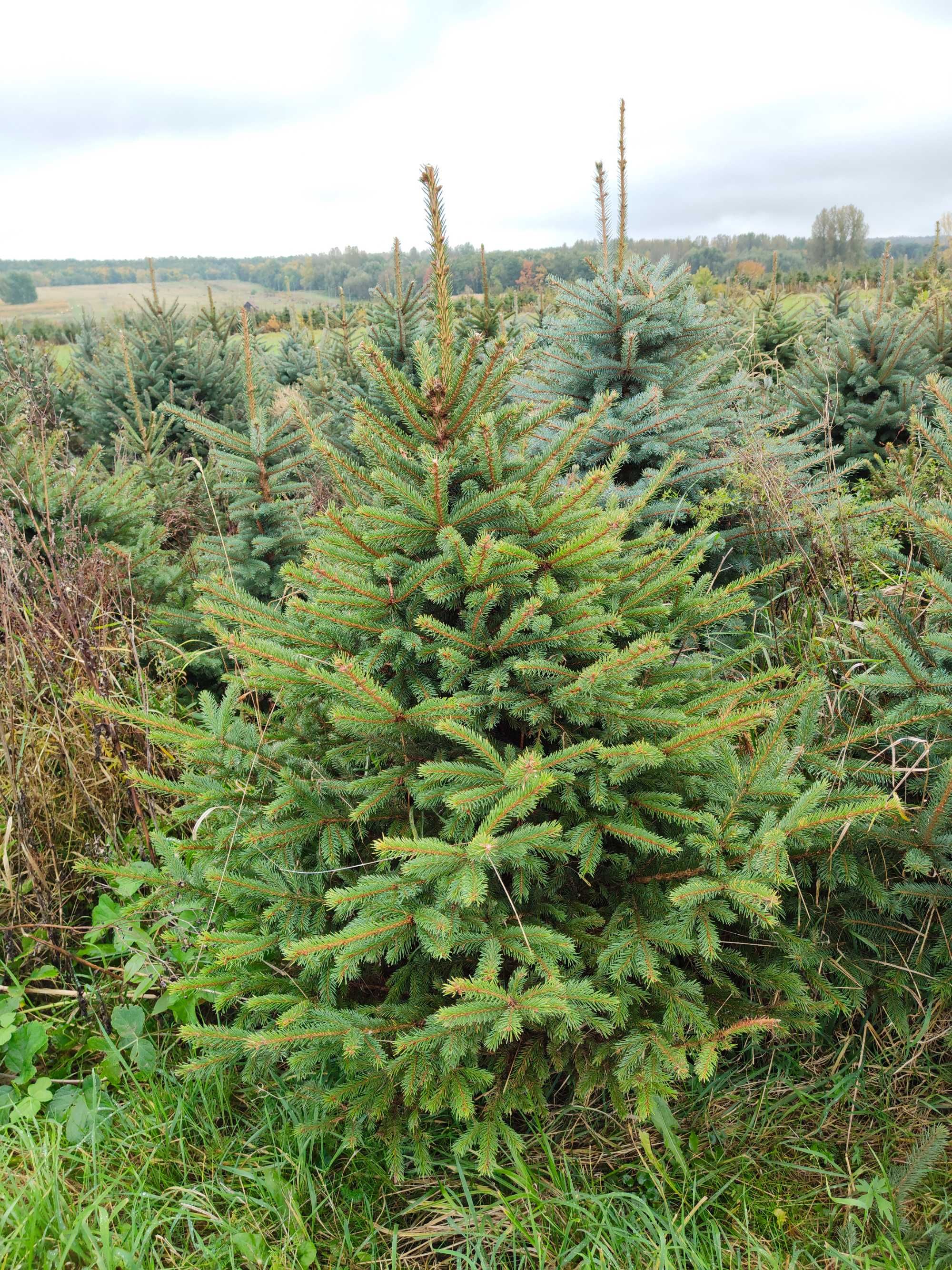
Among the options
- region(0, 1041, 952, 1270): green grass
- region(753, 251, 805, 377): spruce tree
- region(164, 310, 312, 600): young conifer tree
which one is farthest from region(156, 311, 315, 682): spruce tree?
region(753, 251, 805, 377): spruce tree

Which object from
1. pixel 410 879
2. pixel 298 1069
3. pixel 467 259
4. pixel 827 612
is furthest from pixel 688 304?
pixel 467 259

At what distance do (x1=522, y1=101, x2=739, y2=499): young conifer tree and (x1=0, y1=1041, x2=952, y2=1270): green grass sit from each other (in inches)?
111

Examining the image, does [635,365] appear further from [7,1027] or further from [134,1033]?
[7,1027]

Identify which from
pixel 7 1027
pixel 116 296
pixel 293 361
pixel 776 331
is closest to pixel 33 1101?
pixel 7 1027

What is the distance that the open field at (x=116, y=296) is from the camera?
866 inches

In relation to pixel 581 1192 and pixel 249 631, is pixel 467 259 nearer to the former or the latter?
pixel 249 631

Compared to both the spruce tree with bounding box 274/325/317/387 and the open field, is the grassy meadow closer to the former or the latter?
the spruce tree with bounding box 274/325/317/387

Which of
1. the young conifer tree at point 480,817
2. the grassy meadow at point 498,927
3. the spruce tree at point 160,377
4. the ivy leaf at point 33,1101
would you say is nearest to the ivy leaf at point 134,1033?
the grassy meadow at point 498,927

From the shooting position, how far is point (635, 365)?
394 centimetres

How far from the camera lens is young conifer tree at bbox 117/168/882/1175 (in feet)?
6.02

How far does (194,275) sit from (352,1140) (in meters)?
53.1

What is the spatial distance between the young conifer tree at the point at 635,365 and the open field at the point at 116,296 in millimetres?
11512

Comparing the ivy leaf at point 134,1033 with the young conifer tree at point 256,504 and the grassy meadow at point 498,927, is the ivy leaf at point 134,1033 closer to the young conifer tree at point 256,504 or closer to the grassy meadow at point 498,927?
the grassy meadow at point 498,927

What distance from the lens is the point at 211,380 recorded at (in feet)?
26.8
